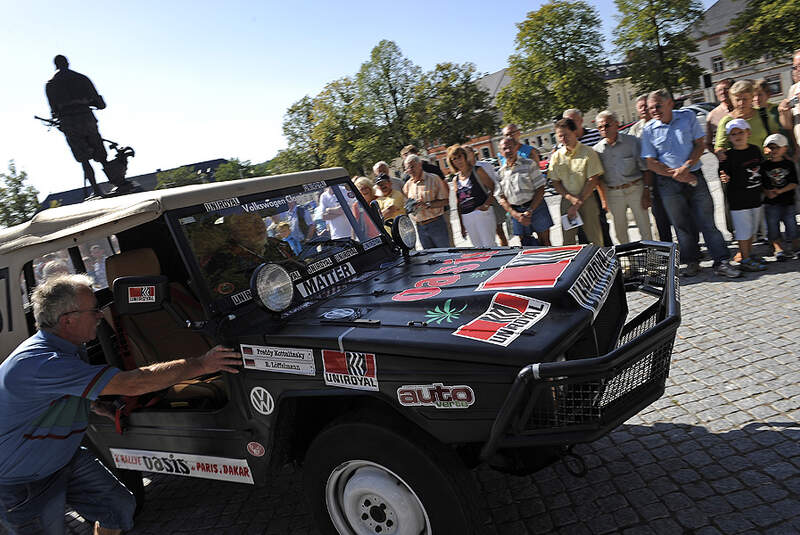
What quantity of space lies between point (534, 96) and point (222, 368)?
152 ft

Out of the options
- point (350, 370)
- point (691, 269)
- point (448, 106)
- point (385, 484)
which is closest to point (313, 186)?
point (350, 370)

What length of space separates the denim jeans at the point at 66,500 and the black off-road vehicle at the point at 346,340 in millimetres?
291

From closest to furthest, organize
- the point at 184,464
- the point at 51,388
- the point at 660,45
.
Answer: the point at 51,388, the point at 184,464, the point at 660,45

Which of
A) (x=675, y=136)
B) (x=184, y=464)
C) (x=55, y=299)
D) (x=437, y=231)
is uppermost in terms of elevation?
(x=55, y=299)

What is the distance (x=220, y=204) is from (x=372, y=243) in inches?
45.8

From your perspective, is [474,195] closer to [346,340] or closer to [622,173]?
[622,173]

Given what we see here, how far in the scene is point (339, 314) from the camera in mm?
2877

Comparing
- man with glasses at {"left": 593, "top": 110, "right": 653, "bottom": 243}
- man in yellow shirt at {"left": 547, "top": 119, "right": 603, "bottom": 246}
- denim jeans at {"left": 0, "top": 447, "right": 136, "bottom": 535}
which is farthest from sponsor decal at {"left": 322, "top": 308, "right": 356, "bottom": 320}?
man with glasses at {"left": 593, "top": 110, "right": 653, "bottom": 243}

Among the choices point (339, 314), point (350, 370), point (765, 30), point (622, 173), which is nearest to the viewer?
point (350, 370)

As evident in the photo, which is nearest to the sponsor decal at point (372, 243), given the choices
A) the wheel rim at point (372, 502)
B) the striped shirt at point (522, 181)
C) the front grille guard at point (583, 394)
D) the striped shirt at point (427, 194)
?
the wheel rim at point (372, 502)

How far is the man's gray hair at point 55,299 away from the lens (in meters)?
2.81

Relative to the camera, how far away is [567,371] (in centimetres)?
212

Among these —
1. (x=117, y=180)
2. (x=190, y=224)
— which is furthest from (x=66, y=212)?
(x=117, y=180)

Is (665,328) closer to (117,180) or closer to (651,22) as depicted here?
(117,180)
